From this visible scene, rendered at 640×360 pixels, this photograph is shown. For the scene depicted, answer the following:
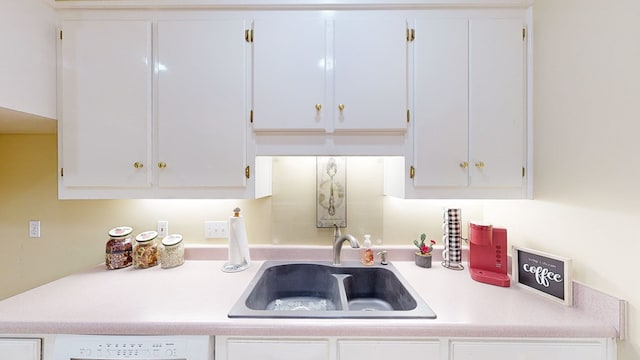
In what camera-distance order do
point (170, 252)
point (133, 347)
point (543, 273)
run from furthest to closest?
point (170, 252) → point (543, 273) → point (133, 347)

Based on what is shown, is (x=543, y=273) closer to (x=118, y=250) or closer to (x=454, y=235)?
→ (x=454, y=235)

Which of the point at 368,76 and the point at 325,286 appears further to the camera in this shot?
the point at 325,286

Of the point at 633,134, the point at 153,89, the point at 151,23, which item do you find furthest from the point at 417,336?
the point at 151,23

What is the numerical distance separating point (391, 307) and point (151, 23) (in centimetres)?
188

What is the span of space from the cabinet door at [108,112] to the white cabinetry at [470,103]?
1341 millimetres

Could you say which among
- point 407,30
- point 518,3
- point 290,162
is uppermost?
point 518,3

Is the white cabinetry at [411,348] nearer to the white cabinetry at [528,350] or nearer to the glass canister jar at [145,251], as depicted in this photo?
A: the white cabinetry at [528,350]

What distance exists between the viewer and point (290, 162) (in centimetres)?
155

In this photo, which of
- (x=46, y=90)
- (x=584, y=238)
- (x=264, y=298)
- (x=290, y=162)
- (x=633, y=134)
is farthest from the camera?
(x=290, y=162)

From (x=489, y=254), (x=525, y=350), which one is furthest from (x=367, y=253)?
(x=525, y=350)

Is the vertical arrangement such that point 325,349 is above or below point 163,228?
below

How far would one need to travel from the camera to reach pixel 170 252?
1.39 meters

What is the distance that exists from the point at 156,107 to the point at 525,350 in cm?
184

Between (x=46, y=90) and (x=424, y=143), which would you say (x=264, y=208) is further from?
(x=46, y=90)
